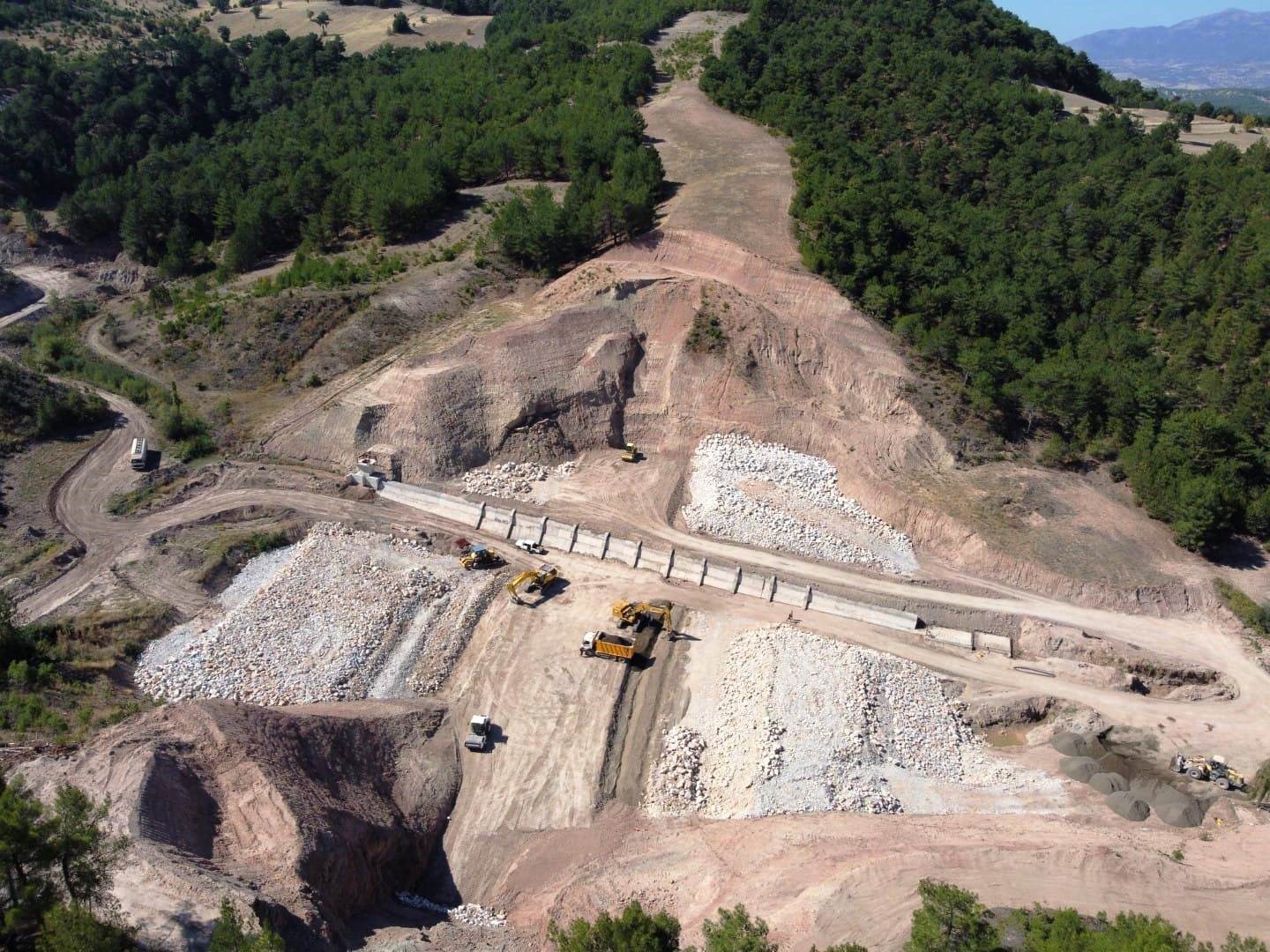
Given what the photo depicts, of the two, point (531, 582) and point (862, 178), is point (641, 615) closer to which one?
point (531, 582)

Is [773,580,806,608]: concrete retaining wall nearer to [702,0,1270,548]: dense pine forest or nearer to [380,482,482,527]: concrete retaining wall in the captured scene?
[380,482,482,527]: concrete retaining wall

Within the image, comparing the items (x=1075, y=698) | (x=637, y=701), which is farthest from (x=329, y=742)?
(x=1075, y=698)

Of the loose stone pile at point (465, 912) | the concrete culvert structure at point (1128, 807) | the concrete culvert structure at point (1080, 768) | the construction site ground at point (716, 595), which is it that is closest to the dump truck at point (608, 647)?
the construction site ground at point (716, 595)

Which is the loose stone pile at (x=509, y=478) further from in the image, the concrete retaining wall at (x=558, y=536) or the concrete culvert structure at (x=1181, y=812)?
the concrete culvert structure at (x=1181, y=812)

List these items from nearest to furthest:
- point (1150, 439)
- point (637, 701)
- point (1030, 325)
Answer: point (637, 701) < point (1150, 439) < point (1030, 325)

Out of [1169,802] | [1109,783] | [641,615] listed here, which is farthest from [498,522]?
[1169,802]

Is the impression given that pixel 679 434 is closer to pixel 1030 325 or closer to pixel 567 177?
pixel 1030 325

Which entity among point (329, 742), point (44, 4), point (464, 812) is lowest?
point (464, 812)
